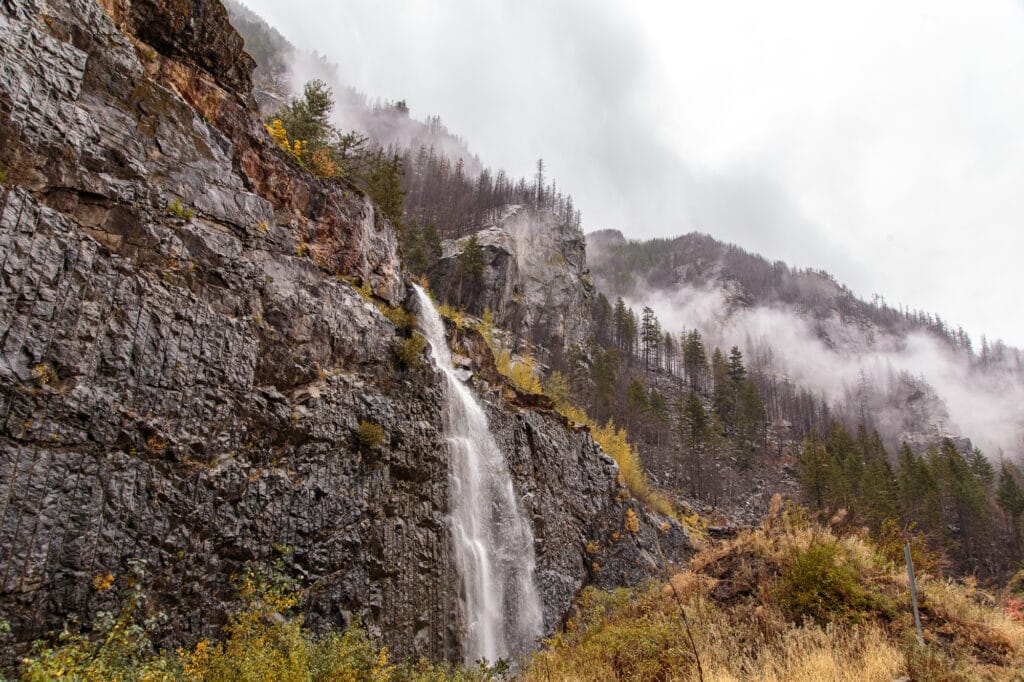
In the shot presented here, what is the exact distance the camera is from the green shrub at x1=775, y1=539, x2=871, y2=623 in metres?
9.05

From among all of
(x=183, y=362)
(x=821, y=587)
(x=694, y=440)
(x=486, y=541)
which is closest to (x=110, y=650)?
(x=183, y=362)

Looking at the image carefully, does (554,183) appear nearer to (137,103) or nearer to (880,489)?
(880,489)

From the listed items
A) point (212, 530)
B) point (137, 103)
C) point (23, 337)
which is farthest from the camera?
point (137, 103)

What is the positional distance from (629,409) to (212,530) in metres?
54.5

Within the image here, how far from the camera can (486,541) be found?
63.0 ft

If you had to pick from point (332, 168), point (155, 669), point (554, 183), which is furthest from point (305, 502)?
point (554, 183)

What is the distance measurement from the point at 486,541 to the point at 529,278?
59.4 meters

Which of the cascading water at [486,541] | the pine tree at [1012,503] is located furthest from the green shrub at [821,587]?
the pine tree at [1012,503]

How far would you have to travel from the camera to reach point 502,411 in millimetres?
24266

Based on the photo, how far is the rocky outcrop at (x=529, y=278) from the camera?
57.8m

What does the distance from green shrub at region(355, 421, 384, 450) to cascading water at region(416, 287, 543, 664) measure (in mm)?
3628

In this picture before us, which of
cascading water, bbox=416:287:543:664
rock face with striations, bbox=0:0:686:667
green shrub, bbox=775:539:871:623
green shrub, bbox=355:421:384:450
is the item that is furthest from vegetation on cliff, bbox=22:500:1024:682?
cascading water, bbox=416:287:543:664

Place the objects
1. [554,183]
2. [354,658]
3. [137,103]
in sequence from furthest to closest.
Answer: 1. [554,183]
2. [137,103]
3. [354,658]

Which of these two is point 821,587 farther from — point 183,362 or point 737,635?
point 183,362
